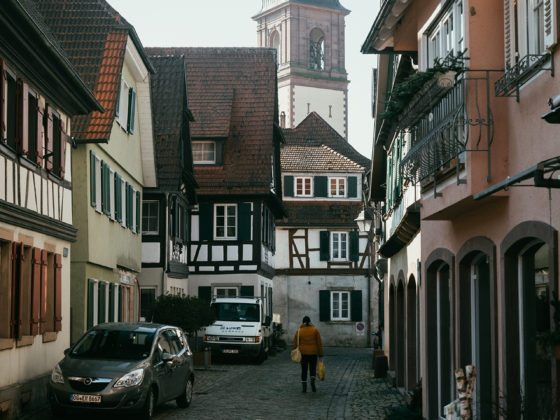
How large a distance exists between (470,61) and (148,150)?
19.1m

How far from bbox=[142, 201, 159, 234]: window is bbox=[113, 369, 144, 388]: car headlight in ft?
57.6

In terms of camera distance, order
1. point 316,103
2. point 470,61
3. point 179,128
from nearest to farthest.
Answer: point 470,61 < point 179,128 < point 316,103

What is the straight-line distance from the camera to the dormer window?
95812 mm

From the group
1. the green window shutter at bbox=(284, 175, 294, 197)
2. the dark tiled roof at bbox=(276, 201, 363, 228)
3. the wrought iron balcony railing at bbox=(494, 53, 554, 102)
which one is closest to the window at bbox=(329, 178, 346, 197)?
the dark tiled roof at bbox=(276, 201, 363, 228)

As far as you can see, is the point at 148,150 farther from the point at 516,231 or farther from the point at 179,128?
the point at 516,231

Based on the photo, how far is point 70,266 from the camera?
71.5 feet

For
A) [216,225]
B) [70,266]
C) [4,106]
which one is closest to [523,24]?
[4,106]

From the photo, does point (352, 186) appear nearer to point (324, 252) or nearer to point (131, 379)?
point (324, 252)

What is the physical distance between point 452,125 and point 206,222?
29.6m

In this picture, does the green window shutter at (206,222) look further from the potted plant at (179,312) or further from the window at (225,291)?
the potted plant at (179,312)

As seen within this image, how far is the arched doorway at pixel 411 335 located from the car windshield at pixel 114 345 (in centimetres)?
582

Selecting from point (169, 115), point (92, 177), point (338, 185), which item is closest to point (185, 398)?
point (92, 177)

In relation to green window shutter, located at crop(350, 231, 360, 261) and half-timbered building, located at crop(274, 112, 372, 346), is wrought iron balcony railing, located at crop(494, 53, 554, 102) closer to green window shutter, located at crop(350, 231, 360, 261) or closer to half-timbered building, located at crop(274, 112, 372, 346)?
half-timbered building, located at crop(274, 112, 372, 346)

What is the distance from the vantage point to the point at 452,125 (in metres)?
11.3
